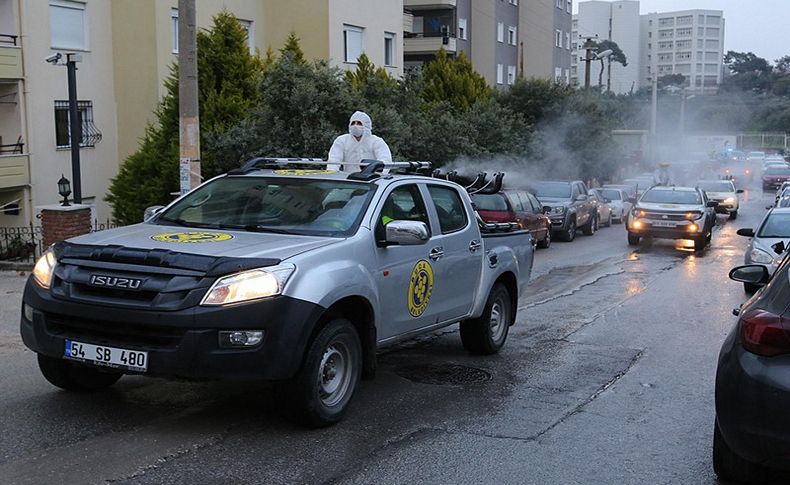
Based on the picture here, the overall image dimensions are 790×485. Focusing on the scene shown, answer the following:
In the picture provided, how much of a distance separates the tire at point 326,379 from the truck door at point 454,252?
53.7 inches

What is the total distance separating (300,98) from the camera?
18359 mm

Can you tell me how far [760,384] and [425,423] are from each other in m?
2.47

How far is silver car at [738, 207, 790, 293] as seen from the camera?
46.5ft

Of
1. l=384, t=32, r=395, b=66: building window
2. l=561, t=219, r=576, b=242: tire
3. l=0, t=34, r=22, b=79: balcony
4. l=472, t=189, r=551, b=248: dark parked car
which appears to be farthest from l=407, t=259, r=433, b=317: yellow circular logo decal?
l=384, t=32, r=395, b=66: building window

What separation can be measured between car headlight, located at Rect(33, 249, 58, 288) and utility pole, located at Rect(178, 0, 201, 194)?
6273mm

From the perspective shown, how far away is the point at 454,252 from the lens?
7.57 metres

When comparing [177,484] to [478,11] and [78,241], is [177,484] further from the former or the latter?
[478,11]

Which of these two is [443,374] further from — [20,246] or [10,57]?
[10,57]

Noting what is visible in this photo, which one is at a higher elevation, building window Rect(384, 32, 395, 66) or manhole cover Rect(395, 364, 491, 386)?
building window Rect(384, 32, 395, 66)

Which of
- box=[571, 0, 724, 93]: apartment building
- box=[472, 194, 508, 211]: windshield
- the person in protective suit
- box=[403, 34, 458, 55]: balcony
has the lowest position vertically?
box=[472, 194, 508, 211]: windshield

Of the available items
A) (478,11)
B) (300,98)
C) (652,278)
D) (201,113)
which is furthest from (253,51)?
(478,11)

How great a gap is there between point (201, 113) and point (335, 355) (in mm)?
15745

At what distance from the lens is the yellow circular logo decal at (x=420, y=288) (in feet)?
22.6

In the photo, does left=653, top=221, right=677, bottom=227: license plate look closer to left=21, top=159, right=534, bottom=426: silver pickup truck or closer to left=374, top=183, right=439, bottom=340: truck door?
left=21, top=159, right=534, bottom=426: silver pickup truck
